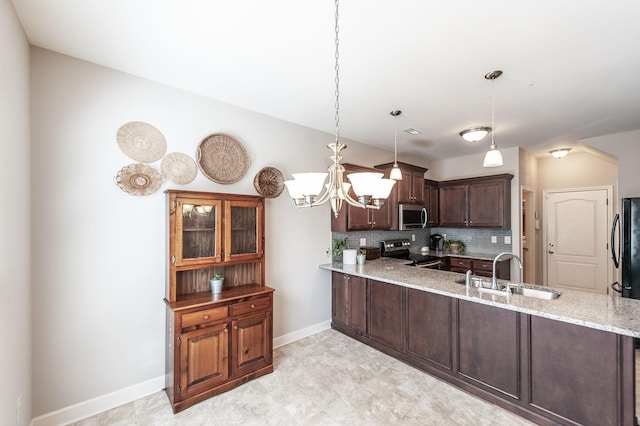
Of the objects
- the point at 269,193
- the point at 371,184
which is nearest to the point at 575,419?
the point at 371,184

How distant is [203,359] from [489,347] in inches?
93.1

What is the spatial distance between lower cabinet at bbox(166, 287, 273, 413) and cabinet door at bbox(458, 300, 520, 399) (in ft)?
5.86

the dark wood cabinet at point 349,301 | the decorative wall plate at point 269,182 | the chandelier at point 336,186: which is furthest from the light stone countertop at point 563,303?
the decorative wall plate at point 269,182

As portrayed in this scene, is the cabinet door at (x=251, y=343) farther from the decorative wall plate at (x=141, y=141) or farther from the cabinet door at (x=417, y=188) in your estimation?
the cabinet door at (x=417, y=188)

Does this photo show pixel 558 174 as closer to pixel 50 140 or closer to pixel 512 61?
pixel 512 61

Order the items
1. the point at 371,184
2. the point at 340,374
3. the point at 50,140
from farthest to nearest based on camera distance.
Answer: the point at 340,374, the point at 50,140, the point at 371,184

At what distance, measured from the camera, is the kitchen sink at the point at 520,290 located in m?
2.39

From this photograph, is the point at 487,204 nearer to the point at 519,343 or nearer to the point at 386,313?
the point at 386,313

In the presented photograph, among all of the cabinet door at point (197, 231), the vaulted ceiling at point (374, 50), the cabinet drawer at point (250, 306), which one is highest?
the vaulted ceiling at point (374, 50)

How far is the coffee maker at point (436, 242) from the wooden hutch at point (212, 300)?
389 cm

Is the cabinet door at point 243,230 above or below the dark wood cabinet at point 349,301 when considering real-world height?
above

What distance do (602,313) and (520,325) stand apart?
1.59 feet

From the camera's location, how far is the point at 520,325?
2.15m

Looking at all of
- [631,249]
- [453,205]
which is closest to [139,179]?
[453,205]
